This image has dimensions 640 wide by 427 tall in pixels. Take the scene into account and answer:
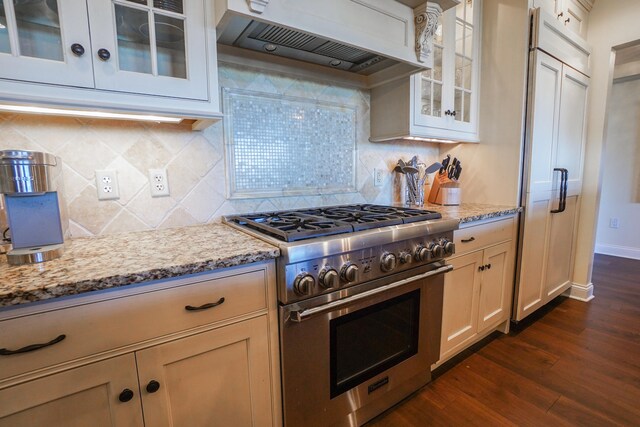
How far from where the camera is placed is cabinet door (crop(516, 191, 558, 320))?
6.72ft

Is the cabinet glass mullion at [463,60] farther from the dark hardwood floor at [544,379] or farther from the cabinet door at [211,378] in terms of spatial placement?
the cabinet door at [211,378]

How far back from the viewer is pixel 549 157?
2.15 metres

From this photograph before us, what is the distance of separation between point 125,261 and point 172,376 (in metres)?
0.36

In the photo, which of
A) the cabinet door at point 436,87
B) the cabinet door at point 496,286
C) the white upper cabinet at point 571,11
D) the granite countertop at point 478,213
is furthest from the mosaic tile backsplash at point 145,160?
the white upper cabinet at point 571,11

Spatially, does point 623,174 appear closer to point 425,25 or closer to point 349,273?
point 425,25

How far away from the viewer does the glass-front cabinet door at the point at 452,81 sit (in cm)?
182

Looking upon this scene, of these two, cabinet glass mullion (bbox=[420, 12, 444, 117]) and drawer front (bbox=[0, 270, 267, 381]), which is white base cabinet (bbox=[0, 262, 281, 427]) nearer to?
drawer front (bbox=[0, 270, 267, 381])

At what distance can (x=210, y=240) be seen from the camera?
1105 millimetres

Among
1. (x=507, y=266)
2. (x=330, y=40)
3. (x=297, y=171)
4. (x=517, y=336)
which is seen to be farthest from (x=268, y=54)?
(x=517, y=336)

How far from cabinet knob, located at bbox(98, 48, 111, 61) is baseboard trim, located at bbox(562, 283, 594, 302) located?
143 inches

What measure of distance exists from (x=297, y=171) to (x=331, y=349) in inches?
37.3

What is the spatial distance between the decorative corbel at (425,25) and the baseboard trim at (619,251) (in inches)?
172

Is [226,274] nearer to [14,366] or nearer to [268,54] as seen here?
[14,366]

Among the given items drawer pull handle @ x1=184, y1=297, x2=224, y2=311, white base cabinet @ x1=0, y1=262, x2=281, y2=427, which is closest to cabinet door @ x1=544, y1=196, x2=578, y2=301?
white base cabinet @ x1=0, y1=262, x2=281, y2=427
